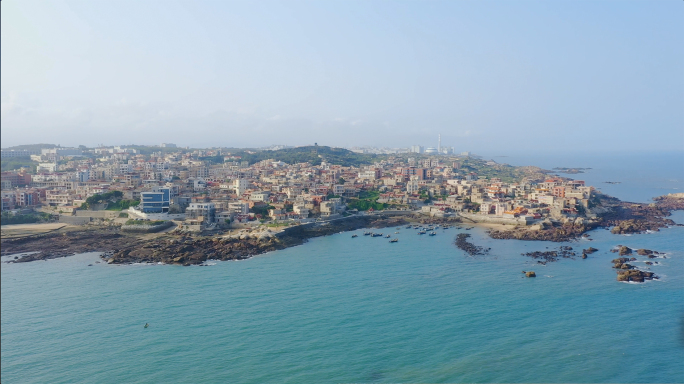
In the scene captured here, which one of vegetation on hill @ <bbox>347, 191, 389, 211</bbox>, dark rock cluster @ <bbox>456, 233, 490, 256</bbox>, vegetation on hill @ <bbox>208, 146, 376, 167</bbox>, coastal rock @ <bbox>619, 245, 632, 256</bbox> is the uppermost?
vegetation on hill @ <bbox>208, 146, 376, 167</bbox>

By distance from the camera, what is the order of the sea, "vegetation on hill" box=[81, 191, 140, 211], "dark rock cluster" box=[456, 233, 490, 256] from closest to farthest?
the sea, "dark rock cluster" box=[456, 233, 490, 256], "vegetation on hill" box=[81, 191, 140, 211]

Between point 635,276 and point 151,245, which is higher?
point 635,276

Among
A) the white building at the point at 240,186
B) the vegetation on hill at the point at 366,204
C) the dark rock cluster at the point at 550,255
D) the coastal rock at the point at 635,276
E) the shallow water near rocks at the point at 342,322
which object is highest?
the white building at the point at 240,186

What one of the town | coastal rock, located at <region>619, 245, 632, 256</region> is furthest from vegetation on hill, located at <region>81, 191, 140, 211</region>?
coastal rock, located at <region>619, 245, 632, 256</region>

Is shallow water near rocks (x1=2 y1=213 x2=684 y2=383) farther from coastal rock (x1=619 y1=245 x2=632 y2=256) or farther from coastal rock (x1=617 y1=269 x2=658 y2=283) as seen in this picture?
coastal rock (x1=619 y1=245 x2=632 y2=256)

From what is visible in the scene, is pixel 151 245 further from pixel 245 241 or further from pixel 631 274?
pixel 631 274

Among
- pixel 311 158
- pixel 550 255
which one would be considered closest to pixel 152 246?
pixel 550 255

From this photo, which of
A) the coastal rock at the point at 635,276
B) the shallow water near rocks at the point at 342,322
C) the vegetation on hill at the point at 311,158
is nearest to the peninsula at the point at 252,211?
the shallow water near rocks at the point at 342,322

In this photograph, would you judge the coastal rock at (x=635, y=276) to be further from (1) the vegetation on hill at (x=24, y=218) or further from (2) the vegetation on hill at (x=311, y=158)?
(2) the vegetation on hill at (x=311, y=158)
